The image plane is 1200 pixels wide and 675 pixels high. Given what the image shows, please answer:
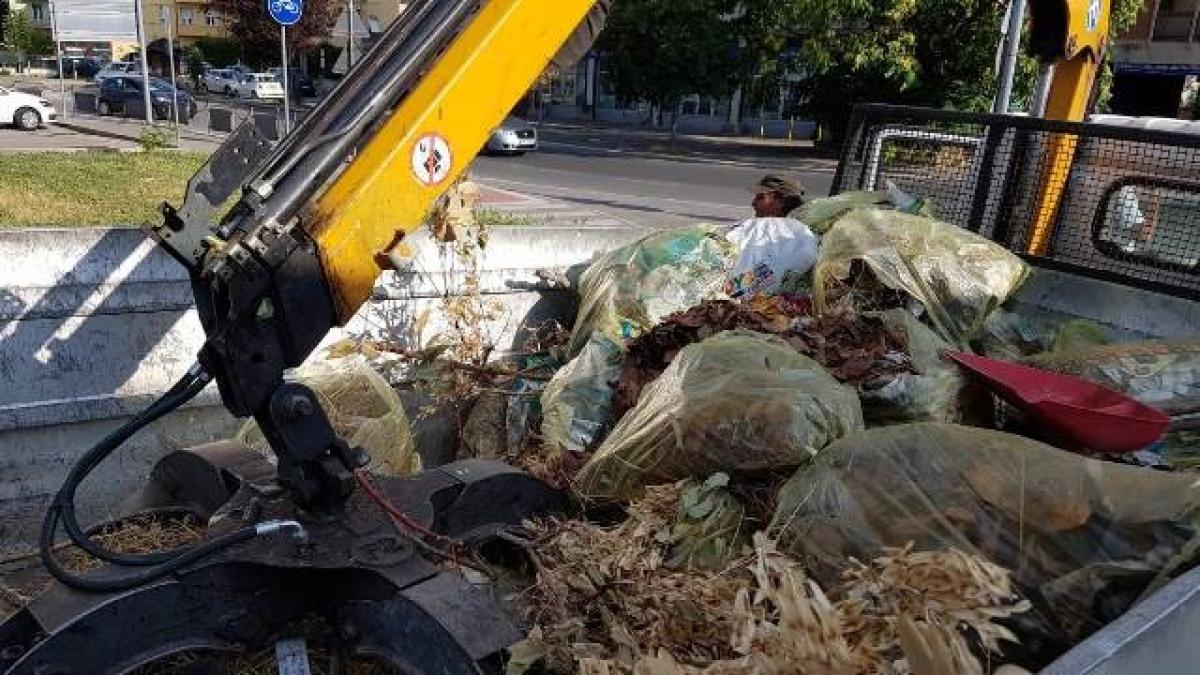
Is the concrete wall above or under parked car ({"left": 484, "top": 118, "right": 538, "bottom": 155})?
above

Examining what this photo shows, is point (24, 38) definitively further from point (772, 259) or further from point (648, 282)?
point (772, 259)

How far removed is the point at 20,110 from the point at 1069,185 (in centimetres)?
2266

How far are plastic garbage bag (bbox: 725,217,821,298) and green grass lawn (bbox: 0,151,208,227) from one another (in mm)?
2955

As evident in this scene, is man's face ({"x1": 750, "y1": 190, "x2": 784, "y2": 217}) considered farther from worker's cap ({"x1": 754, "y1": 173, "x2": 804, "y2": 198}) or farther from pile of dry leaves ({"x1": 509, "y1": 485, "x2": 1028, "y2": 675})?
pile of dry leaves ({"x1": 509, "y1": 485, "x2": 1028, "y2": 675})

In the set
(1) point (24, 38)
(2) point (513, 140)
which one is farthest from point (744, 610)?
(1) point (24, 38)

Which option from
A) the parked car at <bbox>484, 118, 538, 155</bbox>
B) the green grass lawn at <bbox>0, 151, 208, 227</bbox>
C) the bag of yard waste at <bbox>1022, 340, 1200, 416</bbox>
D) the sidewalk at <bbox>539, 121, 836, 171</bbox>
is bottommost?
the sidewalk at <bbox>539, 121, 836, 171</bbox>

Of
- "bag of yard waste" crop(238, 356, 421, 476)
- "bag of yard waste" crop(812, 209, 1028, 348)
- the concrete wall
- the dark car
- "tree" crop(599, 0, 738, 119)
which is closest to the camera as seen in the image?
the concrete wall

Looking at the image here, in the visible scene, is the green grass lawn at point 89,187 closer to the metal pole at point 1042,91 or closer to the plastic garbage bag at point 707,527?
the plastic garbage bag at point 707,527

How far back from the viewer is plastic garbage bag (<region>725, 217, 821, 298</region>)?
13.2 ft

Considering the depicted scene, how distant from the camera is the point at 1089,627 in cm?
195

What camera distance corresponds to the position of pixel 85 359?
312 cm

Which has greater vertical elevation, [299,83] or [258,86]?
[299,83]

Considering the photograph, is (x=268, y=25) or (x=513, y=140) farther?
(x=268, y=25)

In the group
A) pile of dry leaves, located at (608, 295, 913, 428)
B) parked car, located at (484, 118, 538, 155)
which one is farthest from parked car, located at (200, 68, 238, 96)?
pile of dry leaves, located at (608, 295, 913, 428)
